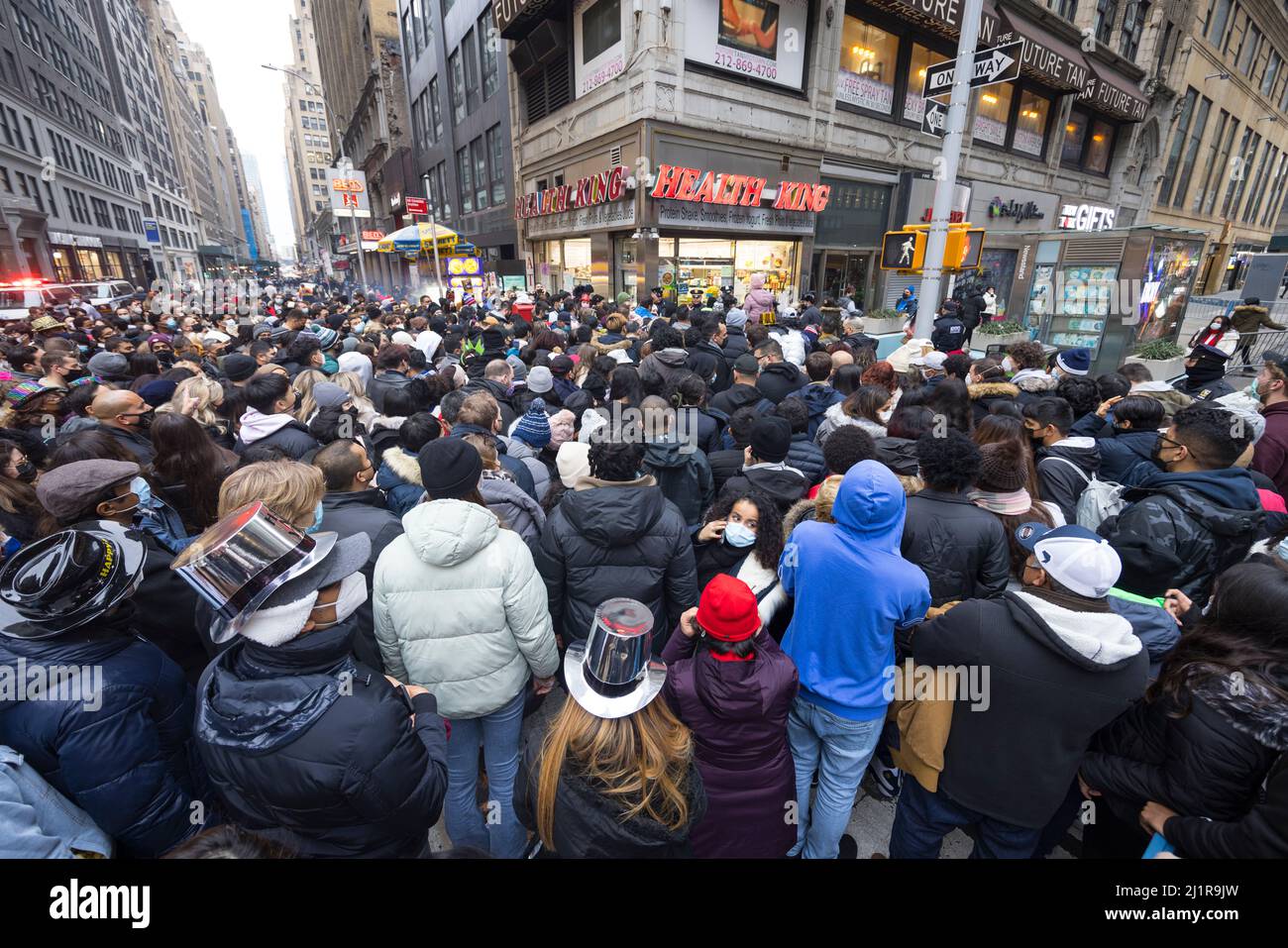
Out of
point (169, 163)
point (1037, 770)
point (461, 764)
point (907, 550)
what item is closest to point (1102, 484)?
point (907, 550)

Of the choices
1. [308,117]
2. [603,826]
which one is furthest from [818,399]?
[308,117]

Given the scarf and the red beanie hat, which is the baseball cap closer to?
the scarf

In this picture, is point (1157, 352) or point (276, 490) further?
point (1157, 352)

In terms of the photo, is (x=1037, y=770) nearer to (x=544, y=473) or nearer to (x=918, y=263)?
(x=544, y=473)

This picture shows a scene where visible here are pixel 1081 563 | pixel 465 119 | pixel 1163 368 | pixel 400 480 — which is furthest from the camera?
pixel 465 119

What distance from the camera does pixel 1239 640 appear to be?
1.70 meters

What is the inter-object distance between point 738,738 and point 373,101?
5593 cm

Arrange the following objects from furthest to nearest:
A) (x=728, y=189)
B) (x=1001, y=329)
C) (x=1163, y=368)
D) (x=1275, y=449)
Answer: (x=728, y=189)
(x=1001, y=329)
(x=1163, y=368)
(x=1275, y=449)

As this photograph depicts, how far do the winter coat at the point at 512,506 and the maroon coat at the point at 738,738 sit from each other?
136cm

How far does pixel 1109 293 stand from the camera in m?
11.2

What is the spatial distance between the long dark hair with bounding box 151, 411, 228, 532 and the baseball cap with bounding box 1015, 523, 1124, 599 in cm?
440

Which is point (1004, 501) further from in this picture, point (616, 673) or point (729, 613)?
point (616, 673)

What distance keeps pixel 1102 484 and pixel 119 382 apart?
9.50 metres

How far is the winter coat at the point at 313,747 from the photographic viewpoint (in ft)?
5.14
